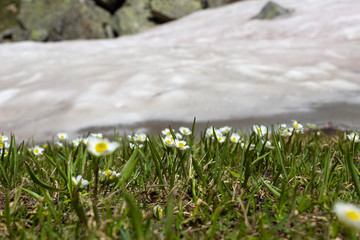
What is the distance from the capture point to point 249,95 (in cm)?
311

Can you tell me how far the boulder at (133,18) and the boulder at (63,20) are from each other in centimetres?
47

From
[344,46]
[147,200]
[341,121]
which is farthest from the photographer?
[344,46]

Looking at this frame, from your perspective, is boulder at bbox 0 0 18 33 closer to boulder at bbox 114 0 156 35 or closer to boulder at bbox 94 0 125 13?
boulder at bbox 94 0 125 13

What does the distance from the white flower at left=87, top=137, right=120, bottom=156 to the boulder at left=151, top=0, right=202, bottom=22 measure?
10.6m

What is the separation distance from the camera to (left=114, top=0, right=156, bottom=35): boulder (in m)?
10.8

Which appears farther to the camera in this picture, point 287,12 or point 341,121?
point 287,12

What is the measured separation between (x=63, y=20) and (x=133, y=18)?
2.72 metres

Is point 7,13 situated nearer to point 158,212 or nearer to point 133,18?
point 133,18

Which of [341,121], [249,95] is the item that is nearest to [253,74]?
[249,95]

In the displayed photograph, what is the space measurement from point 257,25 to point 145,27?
5053 mm

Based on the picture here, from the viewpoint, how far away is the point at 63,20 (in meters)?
11.5

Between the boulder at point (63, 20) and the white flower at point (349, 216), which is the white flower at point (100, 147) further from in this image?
the boulder at point (63, 20)

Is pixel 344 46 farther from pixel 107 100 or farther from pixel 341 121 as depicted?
pixel 107 100

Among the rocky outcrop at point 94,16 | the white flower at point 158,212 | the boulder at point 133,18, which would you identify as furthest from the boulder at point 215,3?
the white flower at point 158,212
